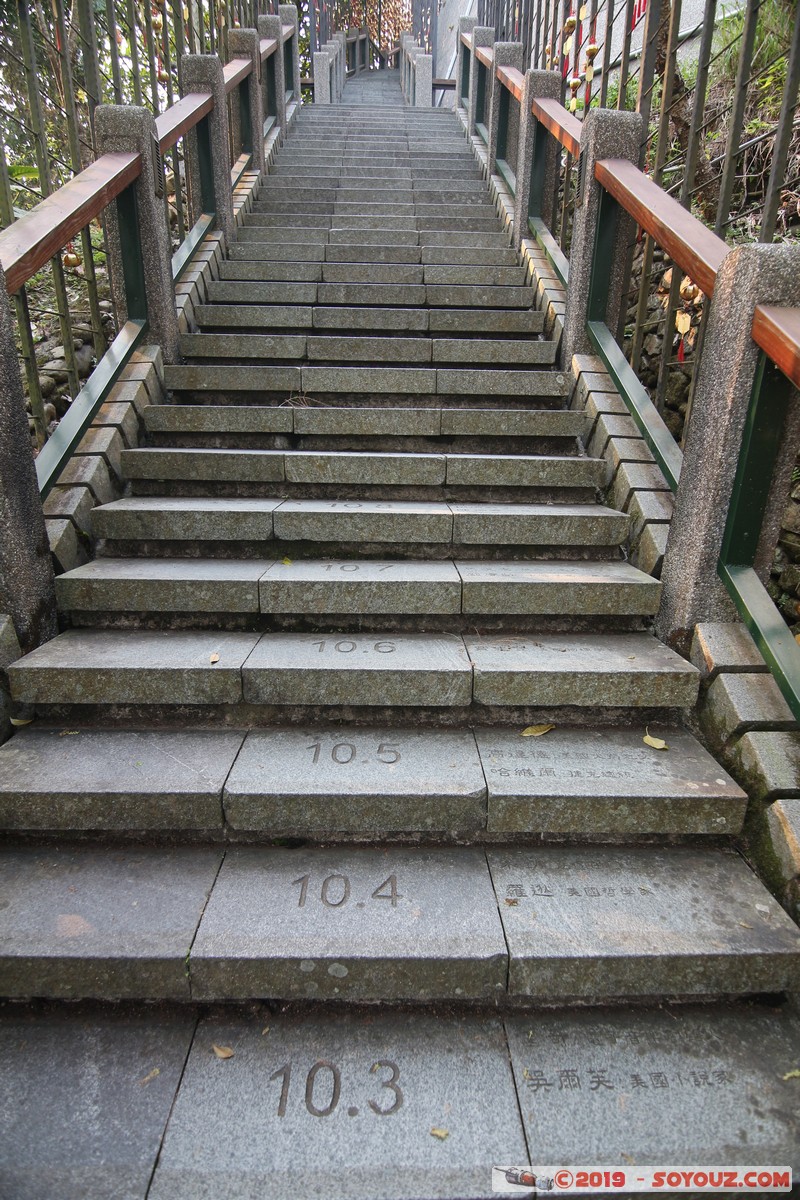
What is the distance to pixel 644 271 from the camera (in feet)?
12.5

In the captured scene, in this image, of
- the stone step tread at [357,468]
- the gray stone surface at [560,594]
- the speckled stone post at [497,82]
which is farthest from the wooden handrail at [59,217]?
the speckled stone post at [497,82]

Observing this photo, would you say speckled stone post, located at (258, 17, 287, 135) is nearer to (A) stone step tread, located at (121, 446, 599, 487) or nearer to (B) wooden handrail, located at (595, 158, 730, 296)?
(B) wooden handrail, located at (595, 158, 730, 296)

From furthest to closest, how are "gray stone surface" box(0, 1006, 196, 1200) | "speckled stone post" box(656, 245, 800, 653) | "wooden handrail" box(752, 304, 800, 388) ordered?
1. "speckled stone post" box(656, 245, 800, 653)
2. "wooden handrail" box(752, 304, 800, 388)
3. "gray stone surface" box(0, 1006, 196, 1200)

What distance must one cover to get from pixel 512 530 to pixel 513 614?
0.45 m

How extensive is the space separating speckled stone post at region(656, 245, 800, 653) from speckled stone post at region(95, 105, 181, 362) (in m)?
2.93

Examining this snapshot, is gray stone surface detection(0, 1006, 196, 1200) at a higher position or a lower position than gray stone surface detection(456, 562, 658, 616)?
lower

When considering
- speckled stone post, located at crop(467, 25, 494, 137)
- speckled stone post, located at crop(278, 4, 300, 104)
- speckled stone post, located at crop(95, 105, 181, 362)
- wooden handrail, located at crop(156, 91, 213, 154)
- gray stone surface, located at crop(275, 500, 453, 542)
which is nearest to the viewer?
gray stone surface, located at crop(275, 500, 453, 542)

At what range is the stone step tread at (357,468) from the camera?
316 centimetres

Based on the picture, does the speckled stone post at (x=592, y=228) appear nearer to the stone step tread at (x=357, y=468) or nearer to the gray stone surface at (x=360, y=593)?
the stone step tread at (x=357, y=468)

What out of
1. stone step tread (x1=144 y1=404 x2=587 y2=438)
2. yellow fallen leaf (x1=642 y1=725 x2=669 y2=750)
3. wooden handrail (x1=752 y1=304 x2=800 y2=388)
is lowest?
yellow fallen leaf (x1=642 y1=725 x2=669 y2=750)

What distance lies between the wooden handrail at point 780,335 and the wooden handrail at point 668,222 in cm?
35

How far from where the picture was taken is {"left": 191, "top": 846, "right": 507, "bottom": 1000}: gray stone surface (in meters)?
1.70

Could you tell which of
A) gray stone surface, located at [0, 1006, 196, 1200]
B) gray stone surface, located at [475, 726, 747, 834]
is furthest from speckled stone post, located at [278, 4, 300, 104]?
gray stone surface, located at [0, 1006, 196, 1200]

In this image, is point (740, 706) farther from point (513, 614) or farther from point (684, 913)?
point (513, 614)
